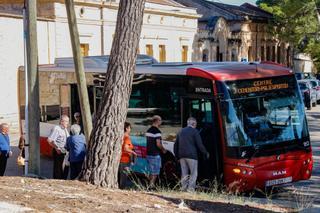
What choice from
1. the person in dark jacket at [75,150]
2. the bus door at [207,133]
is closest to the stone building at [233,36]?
the bus door at [207,133]

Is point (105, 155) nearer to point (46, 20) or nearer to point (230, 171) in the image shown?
point (230, 171)

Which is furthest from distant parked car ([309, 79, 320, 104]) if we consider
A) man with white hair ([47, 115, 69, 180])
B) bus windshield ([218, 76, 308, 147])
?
man with white hair ([47, 115, 69, 180])

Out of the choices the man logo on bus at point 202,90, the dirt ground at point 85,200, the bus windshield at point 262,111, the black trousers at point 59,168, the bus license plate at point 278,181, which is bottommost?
the bus license plate at point 278,181

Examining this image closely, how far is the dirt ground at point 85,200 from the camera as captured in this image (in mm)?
7112

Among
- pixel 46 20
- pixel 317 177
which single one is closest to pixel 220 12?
pixel 46 20

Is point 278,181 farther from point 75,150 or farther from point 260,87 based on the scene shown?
point 75,150

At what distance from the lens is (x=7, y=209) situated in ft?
21.9

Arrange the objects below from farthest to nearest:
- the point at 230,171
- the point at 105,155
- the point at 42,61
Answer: the point at 42,61
the point at 230,171
the point at 105,155

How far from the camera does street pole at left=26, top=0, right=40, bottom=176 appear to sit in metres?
11.3

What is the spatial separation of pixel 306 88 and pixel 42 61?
18.8 m

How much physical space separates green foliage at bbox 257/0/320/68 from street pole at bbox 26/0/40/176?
3500 centimetres

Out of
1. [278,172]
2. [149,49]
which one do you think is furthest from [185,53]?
[278,172]

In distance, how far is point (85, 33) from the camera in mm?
30219

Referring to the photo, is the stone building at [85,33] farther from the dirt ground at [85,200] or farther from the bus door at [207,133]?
the dirt ground at [85,200]
